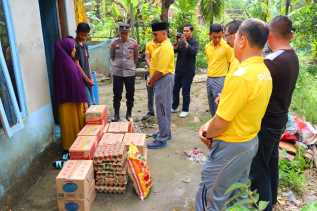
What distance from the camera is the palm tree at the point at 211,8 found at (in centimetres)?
1206

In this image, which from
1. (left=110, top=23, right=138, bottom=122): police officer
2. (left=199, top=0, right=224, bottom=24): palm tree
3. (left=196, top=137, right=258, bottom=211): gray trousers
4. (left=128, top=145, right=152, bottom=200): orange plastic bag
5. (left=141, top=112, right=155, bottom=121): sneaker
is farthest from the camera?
(left=199, top=0, right=224, bottom=24): palm tree

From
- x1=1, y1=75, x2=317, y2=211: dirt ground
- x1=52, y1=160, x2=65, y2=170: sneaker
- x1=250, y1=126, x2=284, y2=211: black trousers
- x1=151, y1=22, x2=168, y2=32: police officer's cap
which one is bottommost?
x1=1, y1=75, x2=317, y2=211: dirt ground

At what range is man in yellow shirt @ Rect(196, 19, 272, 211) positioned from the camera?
222 centimetres

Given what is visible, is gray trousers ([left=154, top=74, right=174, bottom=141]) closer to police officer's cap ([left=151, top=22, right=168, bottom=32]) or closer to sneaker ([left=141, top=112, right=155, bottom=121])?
police officer's cap ([left=151, top=22, right=168, bottom=32])

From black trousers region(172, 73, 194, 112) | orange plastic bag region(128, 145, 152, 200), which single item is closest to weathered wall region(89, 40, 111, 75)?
black trousers region(172, 73, 194, 112)

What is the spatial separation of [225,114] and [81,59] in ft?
10.5

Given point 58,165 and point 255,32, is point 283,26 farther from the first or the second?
point 58,165

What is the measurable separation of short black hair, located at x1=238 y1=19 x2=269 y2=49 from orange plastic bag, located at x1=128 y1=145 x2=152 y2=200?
2004mm

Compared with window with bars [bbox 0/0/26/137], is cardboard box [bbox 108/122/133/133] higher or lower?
lower

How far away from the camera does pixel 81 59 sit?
16.1 feet

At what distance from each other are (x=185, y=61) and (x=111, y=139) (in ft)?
9.19

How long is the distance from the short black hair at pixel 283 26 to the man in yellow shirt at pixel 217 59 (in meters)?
2.05

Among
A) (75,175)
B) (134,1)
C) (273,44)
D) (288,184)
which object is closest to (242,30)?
(273,44)

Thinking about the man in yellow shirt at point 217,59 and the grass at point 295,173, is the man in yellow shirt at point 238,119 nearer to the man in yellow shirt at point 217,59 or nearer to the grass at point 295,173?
the grass at point 295,173
